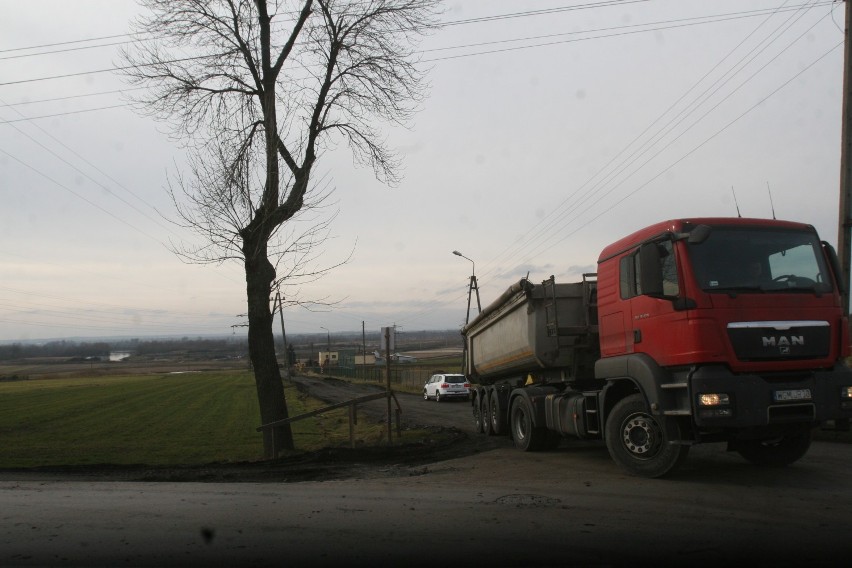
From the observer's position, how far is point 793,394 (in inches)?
313

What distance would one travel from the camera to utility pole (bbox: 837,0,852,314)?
13578 mm

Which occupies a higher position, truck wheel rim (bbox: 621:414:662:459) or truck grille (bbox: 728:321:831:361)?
truck grille (bbox: 728:321:831:361)

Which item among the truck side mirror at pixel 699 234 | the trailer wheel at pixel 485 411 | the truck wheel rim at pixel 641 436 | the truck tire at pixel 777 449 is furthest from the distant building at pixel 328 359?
the truck side mirror at pixel 699 234

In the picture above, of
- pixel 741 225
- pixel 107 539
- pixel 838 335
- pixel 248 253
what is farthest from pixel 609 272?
pixel 248 253

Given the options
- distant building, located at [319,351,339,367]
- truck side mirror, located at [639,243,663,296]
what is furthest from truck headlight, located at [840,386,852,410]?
distant building, located at [319,351,339,367]

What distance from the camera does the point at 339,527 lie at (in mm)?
6781

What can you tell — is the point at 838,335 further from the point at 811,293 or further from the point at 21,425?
the point at 21,425

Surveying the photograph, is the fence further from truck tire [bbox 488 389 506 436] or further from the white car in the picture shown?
truck tire [bbox 488 389 506 436]

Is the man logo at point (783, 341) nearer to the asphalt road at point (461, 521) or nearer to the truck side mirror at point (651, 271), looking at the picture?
the truck side mirror at point (651, 271)

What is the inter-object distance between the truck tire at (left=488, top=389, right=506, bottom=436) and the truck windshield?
7376 millimetres

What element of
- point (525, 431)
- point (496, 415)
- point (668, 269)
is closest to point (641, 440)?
point (668, 269)

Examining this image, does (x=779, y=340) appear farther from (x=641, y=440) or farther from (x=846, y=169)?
(x=846, y=169)

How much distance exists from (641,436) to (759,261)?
2.59 metres

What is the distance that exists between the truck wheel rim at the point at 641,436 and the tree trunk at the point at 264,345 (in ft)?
28.8
